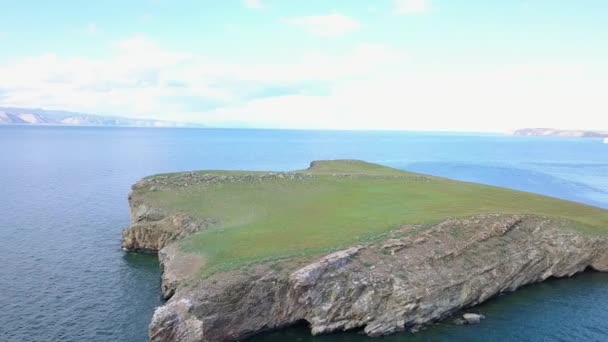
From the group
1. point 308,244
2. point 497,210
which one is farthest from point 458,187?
point 308,244

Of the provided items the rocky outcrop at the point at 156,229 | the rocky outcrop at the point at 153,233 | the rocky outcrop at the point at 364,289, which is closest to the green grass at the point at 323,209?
the rocky outcrop at the point at 156,229

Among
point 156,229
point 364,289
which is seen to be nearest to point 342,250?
point 364,289

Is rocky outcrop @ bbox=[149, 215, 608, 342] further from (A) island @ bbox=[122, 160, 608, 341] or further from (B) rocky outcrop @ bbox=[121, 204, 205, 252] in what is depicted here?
(B) rocky outcrop @ bbox=[121, 204, 205, 252]

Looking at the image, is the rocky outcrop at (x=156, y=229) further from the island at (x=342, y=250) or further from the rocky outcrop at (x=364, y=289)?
the rocky outcrop at (x=364, y=289)

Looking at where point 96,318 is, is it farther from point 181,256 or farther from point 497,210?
point 497,210

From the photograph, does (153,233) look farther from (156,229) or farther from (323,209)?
(323,209)

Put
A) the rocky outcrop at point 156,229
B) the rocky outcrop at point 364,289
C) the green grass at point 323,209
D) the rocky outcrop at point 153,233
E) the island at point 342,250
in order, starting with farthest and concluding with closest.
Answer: the rocky outcrop at point 153,233 < the rocky outcrop at point 156,229 < the green grass at point 323,209 < the island at point 342,250 < the rocky outcrop at point 364,289
